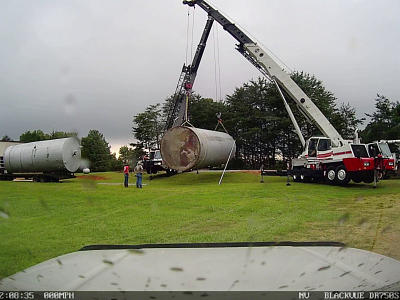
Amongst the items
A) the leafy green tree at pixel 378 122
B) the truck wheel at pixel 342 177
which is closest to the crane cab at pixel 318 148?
the truck wheel at pixel 342 177

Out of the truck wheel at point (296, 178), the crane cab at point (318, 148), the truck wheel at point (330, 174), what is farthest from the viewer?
the crane cab at point (318, 148)

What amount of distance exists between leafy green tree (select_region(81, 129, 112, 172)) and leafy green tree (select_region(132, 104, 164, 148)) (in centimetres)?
20

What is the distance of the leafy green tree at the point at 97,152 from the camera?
3.16 feet

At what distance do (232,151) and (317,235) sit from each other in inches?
594

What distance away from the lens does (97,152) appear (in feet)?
3.23

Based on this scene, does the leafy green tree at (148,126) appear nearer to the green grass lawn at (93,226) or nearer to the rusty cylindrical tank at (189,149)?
the green grass lawn at (93,226)

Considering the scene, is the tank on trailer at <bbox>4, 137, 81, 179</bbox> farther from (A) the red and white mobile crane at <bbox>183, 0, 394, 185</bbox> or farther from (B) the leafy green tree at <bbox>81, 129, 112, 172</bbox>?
(A) the red and white mobile crane at <bbox>183, 0, 394, 185</bbox>

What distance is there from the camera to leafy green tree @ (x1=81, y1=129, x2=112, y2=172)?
0.96 metres

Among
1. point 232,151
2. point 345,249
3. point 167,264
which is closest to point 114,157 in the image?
point 167,264

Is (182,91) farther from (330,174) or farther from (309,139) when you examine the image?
(309,139)

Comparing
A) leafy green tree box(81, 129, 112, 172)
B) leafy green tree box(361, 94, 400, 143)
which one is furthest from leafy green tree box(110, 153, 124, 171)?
leafy green tree box(361, 94, 400, 143)

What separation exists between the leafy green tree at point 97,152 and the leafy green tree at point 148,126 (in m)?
0.20

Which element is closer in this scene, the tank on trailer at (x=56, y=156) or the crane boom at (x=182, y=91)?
the tank on trailer at (x=56, y=156)

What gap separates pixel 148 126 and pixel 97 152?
0.29 meters
